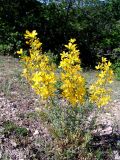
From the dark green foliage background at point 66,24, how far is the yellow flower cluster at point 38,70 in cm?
1155

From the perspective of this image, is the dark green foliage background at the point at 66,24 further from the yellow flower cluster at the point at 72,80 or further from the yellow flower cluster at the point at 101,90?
the yellow flower cluster at the point at 72,80

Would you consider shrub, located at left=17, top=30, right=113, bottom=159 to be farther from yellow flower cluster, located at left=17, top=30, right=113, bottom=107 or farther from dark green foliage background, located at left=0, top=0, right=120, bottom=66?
dark green foliage background, located at left=0, top=0, right=120, bottom=66

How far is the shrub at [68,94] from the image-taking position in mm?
4895

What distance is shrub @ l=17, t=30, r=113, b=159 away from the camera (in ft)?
16.1

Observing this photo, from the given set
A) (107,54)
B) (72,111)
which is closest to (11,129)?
(72,111)

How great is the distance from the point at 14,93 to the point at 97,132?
2.26 metres

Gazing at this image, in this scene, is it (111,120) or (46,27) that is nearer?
(111,120)

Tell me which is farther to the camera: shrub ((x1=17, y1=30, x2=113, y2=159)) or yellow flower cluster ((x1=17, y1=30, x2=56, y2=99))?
shrub ((x1=17, y1=30, x2=113, y2=159))

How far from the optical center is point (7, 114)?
6.34 metres

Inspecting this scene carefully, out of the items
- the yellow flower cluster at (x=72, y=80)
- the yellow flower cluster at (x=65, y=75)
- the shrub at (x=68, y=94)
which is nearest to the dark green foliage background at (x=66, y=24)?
the shrub at (x=68, y=94)

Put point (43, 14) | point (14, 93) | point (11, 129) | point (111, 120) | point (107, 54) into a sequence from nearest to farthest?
point (11, 129) < point (111, 120) < point (14, 93) < point (43, 14) < point (107, 54)

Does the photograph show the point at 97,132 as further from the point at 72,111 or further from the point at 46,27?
the point at 46,27

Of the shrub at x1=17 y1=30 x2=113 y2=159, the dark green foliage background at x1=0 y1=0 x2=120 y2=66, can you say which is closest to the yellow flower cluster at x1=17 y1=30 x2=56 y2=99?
the shrub at x1=17 y1=30 x2=113 y2=159

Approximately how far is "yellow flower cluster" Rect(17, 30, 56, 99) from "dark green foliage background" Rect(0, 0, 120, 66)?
11555 mm
